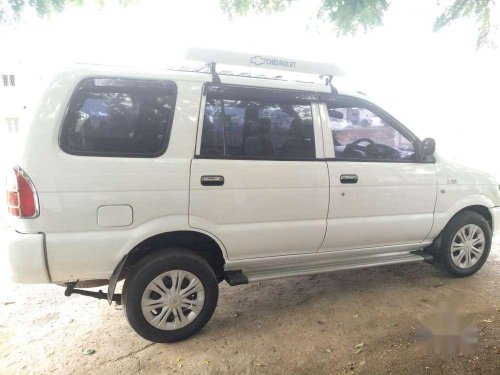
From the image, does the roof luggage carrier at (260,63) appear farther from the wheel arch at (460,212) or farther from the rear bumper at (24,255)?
the wheel arch at (460,212)

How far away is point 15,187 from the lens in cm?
257

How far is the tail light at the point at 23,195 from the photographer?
2.56 m

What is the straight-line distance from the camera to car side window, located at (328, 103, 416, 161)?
3498 millimetres

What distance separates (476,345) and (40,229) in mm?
3249

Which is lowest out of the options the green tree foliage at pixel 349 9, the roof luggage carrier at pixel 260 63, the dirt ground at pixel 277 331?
the dirt ground at pixel 277 331

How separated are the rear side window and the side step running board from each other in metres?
1.26

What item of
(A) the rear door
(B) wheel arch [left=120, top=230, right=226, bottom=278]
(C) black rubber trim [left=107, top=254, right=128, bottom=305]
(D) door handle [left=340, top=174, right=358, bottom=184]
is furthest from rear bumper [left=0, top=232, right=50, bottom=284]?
(D) door handle [left=340, top=174, right=358, bottom=184]

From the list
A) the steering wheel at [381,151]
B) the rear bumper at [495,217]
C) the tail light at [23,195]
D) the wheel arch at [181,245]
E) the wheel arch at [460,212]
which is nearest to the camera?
the tail light at [23,195]

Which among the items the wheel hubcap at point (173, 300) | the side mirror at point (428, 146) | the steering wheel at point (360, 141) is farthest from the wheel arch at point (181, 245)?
the side mirror at point (428, 146)

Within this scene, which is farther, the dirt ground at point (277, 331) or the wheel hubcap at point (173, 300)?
the wheel hubcap at point (173, 300)

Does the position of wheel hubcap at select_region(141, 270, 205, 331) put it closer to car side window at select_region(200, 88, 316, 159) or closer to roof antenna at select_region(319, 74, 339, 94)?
car side window at select_region(200, 88, 316, 159)

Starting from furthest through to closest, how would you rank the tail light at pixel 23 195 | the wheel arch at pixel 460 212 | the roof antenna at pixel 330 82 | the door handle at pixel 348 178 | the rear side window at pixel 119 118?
1. the wheel arch at pixel 460 212
2. the roof antenna at pixel 330 82
3. the door handle at pixel 348 178
4. the rear side window at pixel 119 118
5. the tail light at pixel 23 195

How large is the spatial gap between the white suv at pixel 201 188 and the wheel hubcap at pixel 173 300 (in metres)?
0.01

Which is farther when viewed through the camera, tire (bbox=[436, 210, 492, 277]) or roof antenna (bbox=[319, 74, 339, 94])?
tire (bbox=[436, 210, 492, 277])
